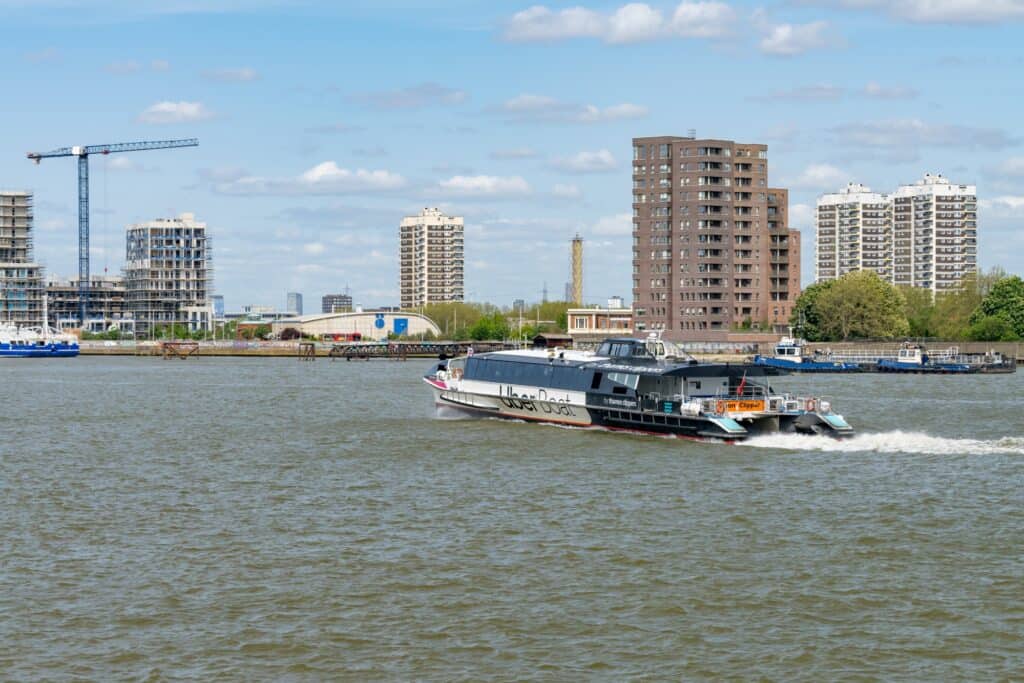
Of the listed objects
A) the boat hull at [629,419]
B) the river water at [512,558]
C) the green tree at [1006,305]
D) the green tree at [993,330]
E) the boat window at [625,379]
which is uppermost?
the green tree at [1006,305]

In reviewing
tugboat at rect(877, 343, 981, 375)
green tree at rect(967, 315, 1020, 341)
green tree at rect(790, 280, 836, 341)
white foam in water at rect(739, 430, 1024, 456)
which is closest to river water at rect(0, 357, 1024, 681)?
white foam in water at rect(739, 430, 1024, 456)

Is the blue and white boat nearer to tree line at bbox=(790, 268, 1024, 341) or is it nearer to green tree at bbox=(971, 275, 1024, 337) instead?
tree line at bbox=(790, 268, 1024, 341)

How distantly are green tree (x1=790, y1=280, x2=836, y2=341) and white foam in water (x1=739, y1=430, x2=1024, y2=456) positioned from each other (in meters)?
133

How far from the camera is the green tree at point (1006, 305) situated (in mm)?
173125

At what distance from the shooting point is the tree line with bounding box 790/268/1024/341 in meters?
174

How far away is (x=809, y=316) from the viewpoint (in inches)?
7426

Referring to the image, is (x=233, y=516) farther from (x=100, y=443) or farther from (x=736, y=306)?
(x=736, y=306)

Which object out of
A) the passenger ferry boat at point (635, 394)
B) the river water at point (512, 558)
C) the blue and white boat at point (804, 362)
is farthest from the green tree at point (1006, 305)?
the river water at point (512, 558)

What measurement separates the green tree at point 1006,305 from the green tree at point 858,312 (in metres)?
10.6

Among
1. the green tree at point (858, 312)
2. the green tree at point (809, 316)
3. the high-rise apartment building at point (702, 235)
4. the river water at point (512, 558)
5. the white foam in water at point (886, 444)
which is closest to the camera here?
the river water at point (512, 558)

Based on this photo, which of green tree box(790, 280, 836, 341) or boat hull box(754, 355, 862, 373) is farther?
green tree box(790, 280, 836, 341)

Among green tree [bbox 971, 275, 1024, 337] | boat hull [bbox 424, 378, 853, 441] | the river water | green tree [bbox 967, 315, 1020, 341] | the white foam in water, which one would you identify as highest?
green tree [bbox 971, 275, 1024, 337]

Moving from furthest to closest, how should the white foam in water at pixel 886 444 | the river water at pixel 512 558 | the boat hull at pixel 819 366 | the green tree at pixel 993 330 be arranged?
the green tree at pixel 993 330, the boat hull at pixel 819 366, the white foam in water at pixel 886 444, the river water at pixel 512 558

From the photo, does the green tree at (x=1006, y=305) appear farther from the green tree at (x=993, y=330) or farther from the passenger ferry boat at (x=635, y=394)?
the passenger ferry boat at (x=635, y=394)
